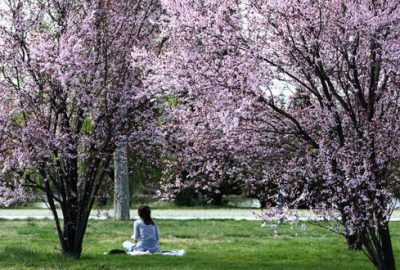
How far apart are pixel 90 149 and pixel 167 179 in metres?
1.51

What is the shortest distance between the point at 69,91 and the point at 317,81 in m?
3.66

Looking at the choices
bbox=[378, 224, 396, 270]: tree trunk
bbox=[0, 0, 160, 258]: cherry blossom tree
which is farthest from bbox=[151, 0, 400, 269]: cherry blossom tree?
bbox=[0, 0, 160, 258]: cherry blossom tree

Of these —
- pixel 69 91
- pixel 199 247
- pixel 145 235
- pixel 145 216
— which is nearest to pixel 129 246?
pixel 145 235

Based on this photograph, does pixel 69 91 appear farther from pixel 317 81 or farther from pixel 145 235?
pixel 317 81

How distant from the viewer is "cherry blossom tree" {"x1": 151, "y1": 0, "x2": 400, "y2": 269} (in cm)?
798

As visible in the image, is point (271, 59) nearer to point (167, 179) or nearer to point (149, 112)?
point (149, 112)

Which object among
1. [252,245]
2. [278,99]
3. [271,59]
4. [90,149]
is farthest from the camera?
[252,245]

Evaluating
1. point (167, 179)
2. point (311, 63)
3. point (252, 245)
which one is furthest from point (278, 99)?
point (252, 245)

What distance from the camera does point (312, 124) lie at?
914 centimetres

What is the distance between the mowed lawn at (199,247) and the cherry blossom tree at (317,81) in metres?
0.93

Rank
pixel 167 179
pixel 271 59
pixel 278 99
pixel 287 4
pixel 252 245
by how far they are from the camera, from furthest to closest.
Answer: pixel 252 245 < pixel 167 179 < pixel 278 99 < pixel 271 59 < pixel 287 4

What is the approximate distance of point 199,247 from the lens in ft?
42.6

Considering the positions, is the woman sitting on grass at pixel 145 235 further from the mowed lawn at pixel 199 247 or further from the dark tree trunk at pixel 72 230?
the dark tree trunk at pixel 72 230

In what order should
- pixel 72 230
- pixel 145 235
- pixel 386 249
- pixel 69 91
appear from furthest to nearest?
pixel 145 235, pixel 72 230, pixel 69 91, pixel 386 249
